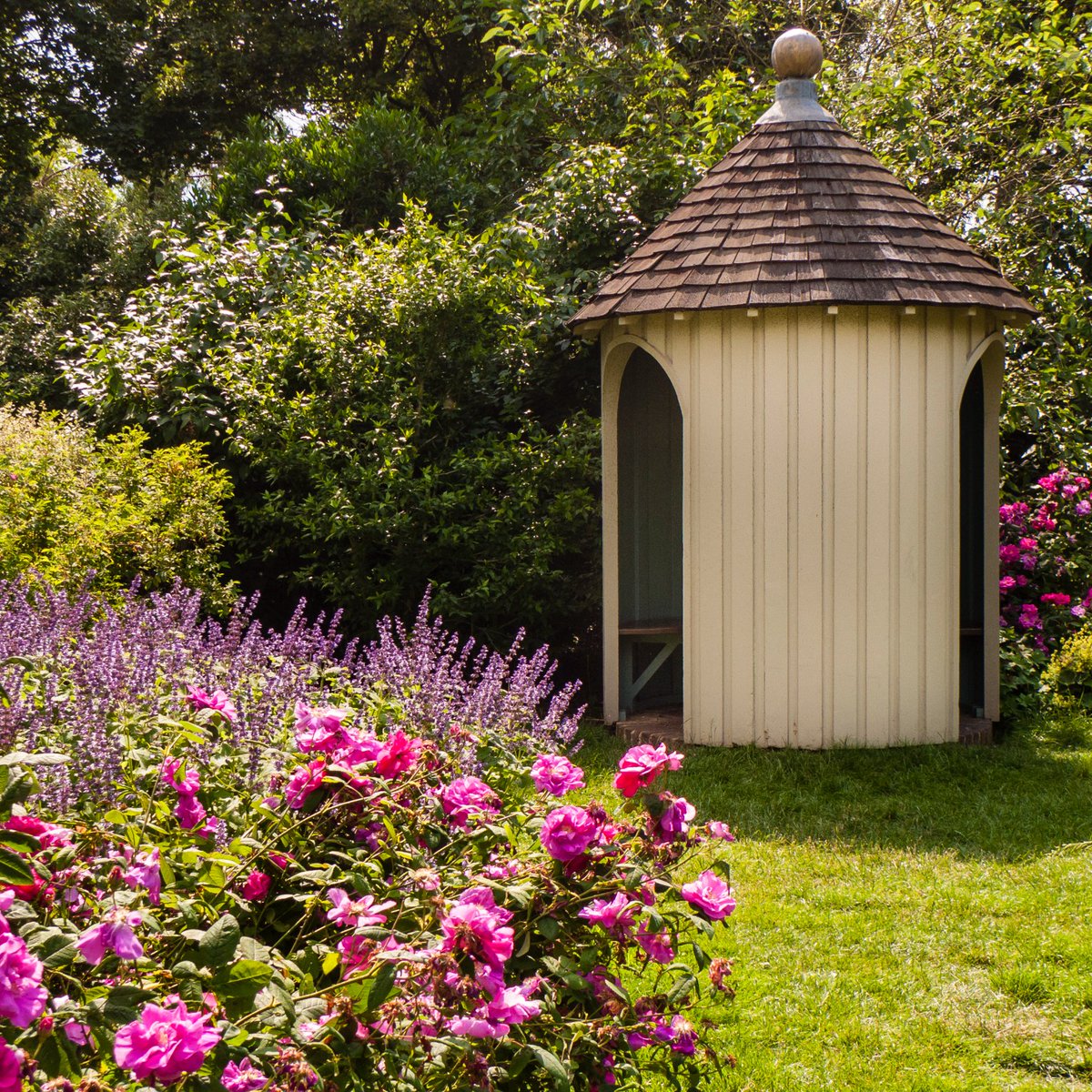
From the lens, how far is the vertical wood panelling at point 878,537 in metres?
6.17

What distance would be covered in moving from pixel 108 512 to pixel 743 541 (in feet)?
12.0

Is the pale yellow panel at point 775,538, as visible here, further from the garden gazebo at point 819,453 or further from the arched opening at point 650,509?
the arched opening at point 650,509

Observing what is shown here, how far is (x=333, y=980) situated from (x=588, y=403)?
714 centimetres

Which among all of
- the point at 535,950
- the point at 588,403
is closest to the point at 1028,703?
the point at 588,403

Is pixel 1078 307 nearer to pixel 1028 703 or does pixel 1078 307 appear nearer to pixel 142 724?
pixel 1028 703

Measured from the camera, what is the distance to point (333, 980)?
2166 millimetres

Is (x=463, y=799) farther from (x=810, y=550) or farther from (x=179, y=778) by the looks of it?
(x=810, y=550)

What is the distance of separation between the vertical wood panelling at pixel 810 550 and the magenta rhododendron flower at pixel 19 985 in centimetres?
516

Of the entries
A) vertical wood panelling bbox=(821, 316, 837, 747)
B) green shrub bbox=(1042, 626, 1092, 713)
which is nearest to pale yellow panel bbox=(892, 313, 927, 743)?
vertical wood panelling bbox=(821, 316, 837, 747)

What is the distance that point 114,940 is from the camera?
1549mm

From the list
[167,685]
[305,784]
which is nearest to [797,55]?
[167,685]

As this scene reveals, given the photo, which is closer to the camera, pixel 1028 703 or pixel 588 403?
pixel 1028 703

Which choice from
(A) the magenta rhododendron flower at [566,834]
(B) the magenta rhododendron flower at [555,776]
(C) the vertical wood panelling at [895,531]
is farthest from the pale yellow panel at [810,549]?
(A) the magenta rhododendron flower at [566,834]

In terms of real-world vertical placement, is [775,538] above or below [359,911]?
above
